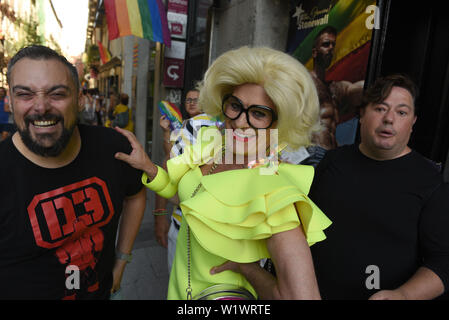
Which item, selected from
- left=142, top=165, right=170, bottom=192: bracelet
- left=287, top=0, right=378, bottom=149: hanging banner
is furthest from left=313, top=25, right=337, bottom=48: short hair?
left=142, top=165, right=170, bottom=192: bracelet

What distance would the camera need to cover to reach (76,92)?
4.75 feet

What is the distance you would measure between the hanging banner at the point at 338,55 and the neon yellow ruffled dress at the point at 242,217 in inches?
73.9

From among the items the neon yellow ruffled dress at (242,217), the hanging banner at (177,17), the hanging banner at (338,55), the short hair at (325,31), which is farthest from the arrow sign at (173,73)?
the neon yellow ruffled dress at (242,217)

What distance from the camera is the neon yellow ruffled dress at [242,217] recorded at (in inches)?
36.3

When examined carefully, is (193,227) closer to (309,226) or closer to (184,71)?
(309,226)

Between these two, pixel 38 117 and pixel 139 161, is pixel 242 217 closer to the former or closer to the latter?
pixel 139 161

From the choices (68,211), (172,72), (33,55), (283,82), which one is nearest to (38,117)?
(33,55)

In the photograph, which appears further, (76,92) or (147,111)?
(147,111)

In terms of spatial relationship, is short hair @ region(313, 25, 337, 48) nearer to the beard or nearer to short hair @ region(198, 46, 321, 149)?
short hair @ region(198, 46, 321, 149)

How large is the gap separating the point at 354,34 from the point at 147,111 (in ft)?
25.5

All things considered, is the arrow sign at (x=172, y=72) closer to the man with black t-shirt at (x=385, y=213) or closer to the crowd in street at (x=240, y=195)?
the crowd in street at (x=240, y=195)

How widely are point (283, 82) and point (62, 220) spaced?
50.1 inches

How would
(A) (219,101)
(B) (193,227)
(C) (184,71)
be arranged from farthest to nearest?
1. (C) (184,71)
2. (A) (219,101)
3. (B) (193,227)
